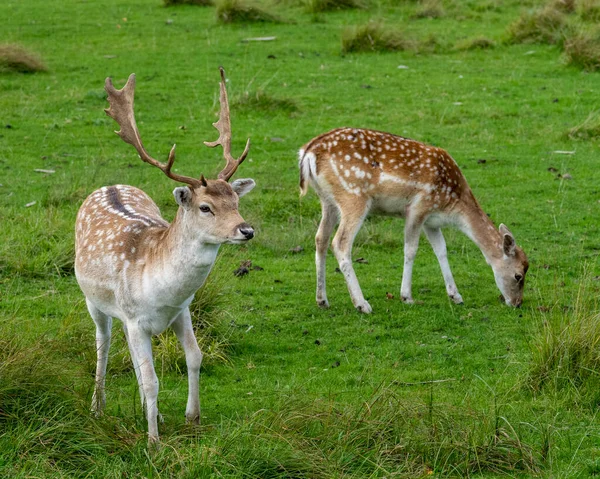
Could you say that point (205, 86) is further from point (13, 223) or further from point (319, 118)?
point (13, 223)

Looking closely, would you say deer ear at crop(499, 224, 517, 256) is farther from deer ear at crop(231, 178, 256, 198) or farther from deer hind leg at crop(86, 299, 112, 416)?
deer hind leg at crop(86, 299, 112, 416)

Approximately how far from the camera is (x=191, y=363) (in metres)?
6.19

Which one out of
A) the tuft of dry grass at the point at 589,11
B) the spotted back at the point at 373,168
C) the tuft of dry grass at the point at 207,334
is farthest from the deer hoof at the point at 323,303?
the tuft of dry grass at the point at 589,11

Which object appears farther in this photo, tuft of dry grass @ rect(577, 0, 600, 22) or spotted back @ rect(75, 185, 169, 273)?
tuft of dry grass @ rect(577, 0, 600, 22)

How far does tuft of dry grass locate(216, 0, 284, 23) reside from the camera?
1900cm

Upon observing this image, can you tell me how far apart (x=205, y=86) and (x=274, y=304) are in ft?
24.4

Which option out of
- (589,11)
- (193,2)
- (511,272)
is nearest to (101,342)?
(511,272)

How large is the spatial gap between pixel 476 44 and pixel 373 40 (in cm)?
185

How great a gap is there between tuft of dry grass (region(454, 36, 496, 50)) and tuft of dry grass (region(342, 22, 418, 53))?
32.3 inches

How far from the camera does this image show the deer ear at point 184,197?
5.72 m

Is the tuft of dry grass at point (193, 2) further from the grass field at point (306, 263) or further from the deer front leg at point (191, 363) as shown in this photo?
the deer front leg at point (191, 363)

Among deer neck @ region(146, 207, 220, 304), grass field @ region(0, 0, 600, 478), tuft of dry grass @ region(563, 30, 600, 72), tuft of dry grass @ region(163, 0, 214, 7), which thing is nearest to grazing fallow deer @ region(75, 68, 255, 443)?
deer neck @ region(146, 207, 220, 304)

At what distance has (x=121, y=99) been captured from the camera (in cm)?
656

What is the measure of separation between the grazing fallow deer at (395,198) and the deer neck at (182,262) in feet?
10.2
